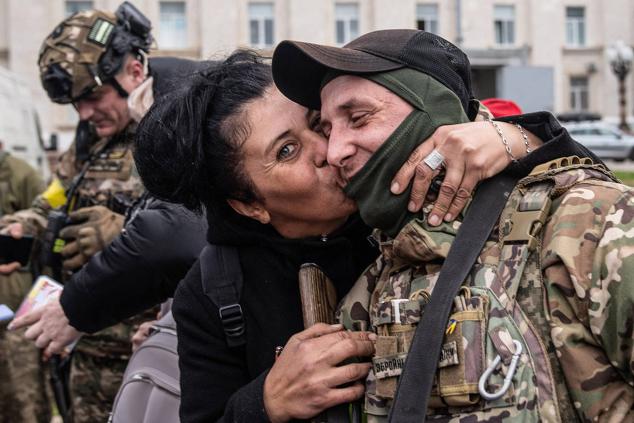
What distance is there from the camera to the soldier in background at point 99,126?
350 cm

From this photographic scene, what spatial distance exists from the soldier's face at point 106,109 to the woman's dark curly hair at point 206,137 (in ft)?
5.26

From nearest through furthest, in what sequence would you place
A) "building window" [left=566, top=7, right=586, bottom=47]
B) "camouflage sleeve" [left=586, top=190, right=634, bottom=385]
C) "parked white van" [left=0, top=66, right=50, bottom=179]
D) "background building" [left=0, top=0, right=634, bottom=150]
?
"camouflage sleeve" [left=586, top=190, right=634, bottom=385]
"parked white van" [left=0, top=66, right=50, bottom=179]
"background building" [left=0, top=0, right=634, bottom=150]
"building window" [left=566, top=7, right=586, bottom=47]

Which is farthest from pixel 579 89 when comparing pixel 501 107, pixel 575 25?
pixel 501 107

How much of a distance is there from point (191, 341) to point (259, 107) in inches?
23.7

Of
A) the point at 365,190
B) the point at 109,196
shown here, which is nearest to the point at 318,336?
the point at 365,190

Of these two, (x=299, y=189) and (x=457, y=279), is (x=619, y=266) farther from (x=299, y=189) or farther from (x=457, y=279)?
(x=299, y=189)

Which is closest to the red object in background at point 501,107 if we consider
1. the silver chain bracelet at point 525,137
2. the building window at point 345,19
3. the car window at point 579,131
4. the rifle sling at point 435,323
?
the silver chain bracelet at point 525,137

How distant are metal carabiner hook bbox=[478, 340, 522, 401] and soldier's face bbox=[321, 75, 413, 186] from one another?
1.60 ft

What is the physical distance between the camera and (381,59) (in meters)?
1.59

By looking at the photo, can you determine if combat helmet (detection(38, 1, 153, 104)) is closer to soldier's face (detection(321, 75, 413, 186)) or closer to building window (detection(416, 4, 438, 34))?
soldier's face (detection(321, 75, 413, 186))

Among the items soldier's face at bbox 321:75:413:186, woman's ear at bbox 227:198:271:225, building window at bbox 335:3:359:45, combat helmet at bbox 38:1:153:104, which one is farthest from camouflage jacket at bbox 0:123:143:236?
building window at bbox 335:3:359:45

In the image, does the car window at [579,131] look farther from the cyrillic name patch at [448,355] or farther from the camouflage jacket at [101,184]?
the cyrillic name patch at [448,355]

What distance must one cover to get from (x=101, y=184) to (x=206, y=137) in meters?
1.75

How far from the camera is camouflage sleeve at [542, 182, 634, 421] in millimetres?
1312
